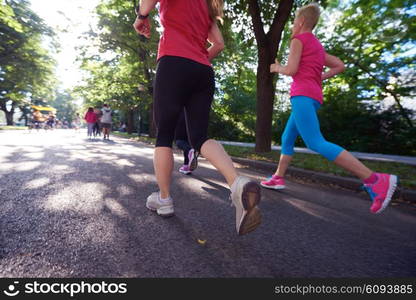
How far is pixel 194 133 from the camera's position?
202 centimetres

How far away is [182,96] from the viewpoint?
198 centimetres

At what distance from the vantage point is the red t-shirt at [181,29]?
1.94 m

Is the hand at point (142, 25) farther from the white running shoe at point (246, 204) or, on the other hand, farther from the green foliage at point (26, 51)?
the green foliage at point (26, 51)

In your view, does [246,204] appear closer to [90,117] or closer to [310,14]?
[310,14]

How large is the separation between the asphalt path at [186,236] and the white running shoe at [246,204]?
155 millimetres

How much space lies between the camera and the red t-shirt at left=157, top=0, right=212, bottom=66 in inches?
76.4

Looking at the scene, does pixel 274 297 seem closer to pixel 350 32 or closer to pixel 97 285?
pixel 97 285

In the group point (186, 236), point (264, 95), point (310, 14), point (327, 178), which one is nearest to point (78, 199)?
point (186, 236)

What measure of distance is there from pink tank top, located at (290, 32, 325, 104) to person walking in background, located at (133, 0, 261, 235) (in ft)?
3.92

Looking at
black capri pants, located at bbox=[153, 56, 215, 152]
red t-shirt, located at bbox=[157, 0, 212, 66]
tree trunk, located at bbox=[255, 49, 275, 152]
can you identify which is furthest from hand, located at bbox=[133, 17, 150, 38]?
tree trunk, located at bbox=[255, 49, 275, 152]

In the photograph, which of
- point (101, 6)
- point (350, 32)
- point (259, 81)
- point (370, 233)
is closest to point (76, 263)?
point (370, 233)

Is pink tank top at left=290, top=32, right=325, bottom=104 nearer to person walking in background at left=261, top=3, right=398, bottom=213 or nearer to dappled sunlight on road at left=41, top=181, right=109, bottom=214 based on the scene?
person walking in background at left=261, top=3, right=398, bottom=213

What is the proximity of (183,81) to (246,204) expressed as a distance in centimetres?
103

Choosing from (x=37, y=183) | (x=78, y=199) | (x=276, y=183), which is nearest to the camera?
(x=78, y=199)
